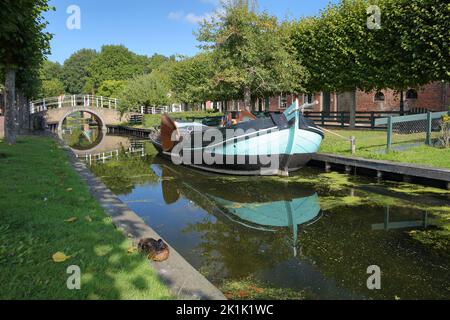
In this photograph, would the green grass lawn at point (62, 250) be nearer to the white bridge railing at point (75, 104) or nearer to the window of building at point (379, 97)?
the window of building at point (379, 97)

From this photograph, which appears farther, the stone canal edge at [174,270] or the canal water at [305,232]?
the canal water at [305,232]

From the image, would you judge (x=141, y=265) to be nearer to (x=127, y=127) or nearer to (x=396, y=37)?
(x=396, y=37)

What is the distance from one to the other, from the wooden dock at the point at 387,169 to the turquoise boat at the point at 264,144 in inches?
31.6

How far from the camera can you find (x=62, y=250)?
188 inches

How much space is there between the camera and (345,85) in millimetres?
23391

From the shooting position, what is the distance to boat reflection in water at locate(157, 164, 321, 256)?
8.53m

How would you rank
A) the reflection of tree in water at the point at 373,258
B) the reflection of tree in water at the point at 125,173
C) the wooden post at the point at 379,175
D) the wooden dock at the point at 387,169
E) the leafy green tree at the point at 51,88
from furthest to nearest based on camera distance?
the leafy green tree at the point at 51,88 < the reflection of tree in water at the point at 125,173 < the wooden post at the point at 379,175 < the wooden dock at the point at 387,169 < the reflection of tree in water at the point at 373,258

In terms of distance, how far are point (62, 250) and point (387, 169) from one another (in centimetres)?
1012

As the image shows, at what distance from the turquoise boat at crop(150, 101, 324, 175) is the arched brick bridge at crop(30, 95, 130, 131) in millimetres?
34295

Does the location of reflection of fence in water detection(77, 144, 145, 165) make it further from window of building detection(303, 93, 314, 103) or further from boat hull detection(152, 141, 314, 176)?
window of building detection(303, 93, 314, 103)

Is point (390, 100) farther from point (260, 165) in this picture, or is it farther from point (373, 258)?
point (373, 258)

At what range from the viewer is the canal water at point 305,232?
213 inches

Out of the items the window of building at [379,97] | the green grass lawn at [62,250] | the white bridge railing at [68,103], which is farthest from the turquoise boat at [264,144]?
the white bridge railing at [68,103]

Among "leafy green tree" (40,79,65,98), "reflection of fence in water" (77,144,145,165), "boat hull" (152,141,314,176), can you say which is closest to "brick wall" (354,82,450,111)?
"boat hull" (152,141,314,176)
